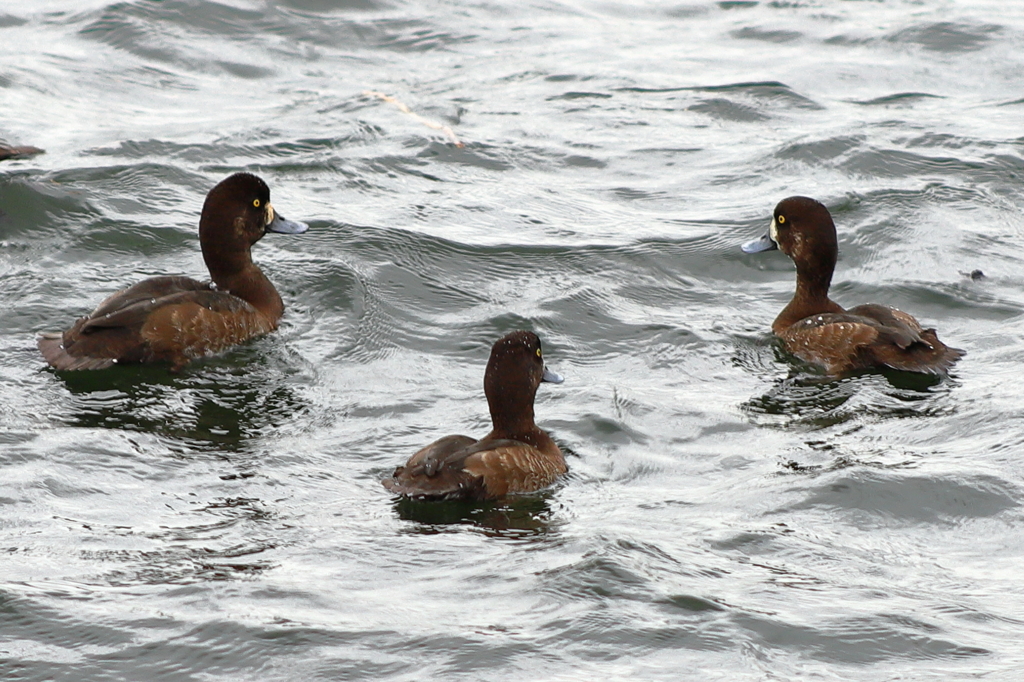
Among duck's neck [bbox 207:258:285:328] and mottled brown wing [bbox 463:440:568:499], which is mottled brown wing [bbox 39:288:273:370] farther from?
mottled brown wing [bbox 463:440:568:499]

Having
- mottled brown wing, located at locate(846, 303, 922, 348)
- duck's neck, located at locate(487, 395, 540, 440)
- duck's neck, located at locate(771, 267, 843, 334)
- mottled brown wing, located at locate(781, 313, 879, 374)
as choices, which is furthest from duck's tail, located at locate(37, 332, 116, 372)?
mottled brown wing, located at locate(846, 303, 922, 348)

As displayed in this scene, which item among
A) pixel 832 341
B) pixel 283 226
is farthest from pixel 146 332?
pixel 832 341

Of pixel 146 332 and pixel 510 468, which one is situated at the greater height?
pixel 146 332

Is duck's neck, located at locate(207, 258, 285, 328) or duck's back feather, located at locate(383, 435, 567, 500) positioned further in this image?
duck's neck, located at locate(207, 258, 285, 328)

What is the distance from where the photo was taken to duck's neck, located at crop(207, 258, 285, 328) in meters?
9.97

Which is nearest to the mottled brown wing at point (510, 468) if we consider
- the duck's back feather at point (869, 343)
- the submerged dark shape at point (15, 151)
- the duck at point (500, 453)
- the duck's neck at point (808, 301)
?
the duck at point (500, 453)

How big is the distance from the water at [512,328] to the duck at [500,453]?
0.14 m

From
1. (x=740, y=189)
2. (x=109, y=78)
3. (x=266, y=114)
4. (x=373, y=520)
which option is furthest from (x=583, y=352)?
(x=109, y=78)

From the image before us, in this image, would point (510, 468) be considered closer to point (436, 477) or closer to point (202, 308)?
point (436, 477)

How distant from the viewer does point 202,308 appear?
30.6 ft

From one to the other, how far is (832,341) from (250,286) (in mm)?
4109

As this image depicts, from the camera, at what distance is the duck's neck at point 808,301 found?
1019 centimetres

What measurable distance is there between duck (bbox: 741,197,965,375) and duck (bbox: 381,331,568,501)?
251 cm

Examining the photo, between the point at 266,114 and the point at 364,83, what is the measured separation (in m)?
1.72
